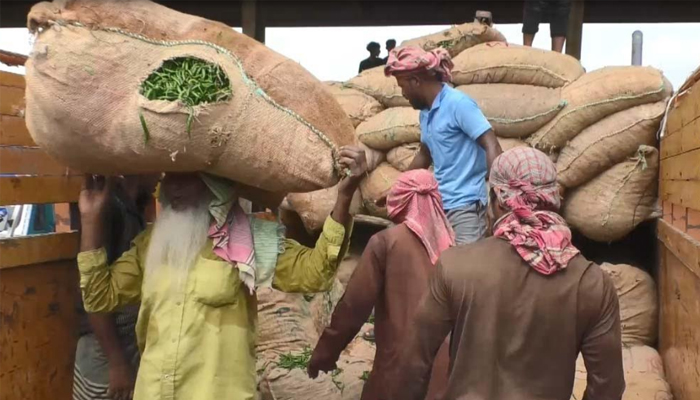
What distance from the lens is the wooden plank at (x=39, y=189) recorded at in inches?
119

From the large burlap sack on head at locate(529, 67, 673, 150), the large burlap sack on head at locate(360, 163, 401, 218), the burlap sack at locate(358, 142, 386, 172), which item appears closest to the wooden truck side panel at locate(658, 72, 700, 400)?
the large burlap sack on head at locate(529, 67, 673, 150)

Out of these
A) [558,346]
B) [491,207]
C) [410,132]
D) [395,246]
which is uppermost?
[410,132]

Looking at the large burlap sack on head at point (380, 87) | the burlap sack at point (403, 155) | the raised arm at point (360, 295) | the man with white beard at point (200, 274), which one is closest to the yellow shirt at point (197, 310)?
the man with white beard at point (200, 274)

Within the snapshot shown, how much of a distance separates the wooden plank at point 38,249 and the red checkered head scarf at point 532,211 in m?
1.89

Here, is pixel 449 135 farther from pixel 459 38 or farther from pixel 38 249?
pixel 38 249

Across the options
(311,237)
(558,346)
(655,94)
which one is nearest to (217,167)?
(558,346)

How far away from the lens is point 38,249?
10.7 feet

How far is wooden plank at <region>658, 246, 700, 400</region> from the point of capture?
3.26 m

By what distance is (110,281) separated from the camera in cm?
295

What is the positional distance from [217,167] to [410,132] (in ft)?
8.67

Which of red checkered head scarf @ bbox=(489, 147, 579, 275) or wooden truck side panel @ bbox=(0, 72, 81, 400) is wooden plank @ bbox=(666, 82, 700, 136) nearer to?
red checkered head scarf @ bbox=(489, 147, 579, 275)

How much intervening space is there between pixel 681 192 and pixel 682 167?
12 centimetres

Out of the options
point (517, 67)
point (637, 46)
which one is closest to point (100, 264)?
point (517, 67)

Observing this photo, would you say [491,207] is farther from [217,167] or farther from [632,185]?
[632,185]
